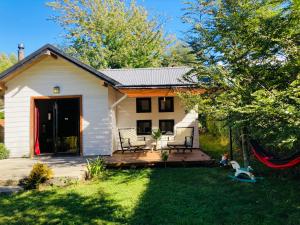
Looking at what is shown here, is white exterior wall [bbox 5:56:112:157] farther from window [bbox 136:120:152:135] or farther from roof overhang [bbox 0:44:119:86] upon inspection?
window [bbox 136:120:152:135]

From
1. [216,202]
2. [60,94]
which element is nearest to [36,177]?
[216,202]

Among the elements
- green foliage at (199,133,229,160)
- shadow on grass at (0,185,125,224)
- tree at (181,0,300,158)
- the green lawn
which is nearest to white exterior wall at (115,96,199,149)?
green foliage at (199,133,229,160)

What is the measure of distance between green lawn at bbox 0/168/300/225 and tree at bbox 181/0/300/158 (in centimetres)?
131

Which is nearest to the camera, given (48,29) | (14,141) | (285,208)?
(285,208)

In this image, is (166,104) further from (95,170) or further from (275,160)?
(275,160)

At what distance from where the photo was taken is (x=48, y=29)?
32.9 metres

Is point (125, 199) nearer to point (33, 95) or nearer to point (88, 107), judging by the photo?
point (88, 107)

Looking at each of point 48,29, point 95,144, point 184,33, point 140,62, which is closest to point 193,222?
point 184,33

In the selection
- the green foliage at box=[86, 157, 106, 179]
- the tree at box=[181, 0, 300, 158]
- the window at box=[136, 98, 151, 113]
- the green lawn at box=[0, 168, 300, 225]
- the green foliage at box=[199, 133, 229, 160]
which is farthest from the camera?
the window at box=[136, 98, 151, 113]

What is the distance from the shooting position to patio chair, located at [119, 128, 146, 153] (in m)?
12.5

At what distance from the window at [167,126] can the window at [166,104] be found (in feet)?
2.02

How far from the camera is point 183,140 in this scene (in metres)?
13.5

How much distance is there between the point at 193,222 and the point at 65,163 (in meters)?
6.61

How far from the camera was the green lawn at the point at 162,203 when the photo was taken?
209 inches
